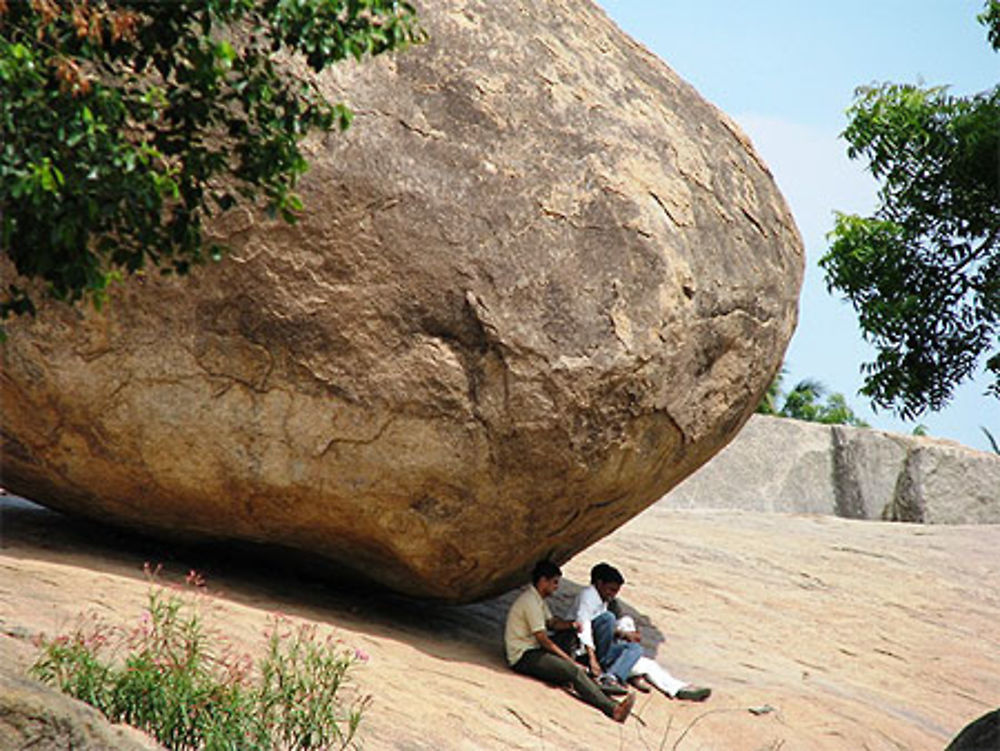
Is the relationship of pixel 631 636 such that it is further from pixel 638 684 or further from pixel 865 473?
pixel 865 473

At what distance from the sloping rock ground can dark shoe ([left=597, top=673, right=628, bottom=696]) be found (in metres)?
0.16

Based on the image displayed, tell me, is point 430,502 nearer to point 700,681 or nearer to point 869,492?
point 700,681

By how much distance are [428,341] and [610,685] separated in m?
2.19

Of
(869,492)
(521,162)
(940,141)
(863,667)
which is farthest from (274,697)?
(869,492)

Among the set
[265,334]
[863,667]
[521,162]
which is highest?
[521,162]

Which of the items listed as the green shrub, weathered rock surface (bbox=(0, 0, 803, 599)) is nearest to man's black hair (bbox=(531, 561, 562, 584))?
weathered rock surface (bbox=(0, 0, 803, 599))

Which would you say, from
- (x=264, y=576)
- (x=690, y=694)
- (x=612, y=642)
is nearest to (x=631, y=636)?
(x=612, y=642)

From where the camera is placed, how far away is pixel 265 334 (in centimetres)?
803

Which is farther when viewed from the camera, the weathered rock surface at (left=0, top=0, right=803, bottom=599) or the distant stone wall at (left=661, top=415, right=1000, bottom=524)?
the distant stone wall at (left=661, top=415, right=1000, bottom=524)

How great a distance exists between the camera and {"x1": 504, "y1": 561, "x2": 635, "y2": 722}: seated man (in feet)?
28.5

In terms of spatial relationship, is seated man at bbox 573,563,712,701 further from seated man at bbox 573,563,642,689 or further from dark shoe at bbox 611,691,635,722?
dark shoe at bbox 611,691,635,722

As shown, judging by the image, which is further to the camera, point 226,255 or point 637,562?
point 637,562

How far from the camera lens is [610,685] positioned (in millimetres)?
8797

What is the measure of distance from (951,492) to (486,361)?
11029mm
